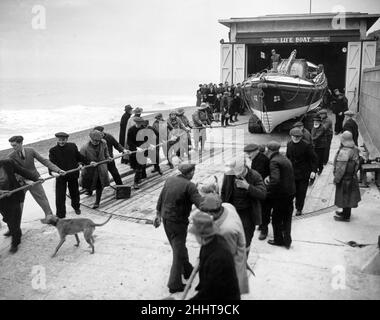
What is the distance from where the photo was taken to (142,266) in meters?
5.66

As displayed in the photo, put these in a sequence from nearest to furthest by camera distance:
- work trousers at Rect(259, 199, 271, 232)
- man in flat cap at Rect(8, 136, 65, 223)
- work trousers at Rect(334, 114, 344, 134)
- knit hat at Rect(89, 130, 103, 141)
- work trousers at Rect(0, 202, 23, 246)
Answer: work trousers at Rect(0, 202, 23, 246) < work trousers at Rect(259, 199, 271, 232) < man in flat cap at Rect(8, 136, 65, 223) < knit hat at Rect(89, 130, 103, 141) < work trousers at Rect(334, 114, 344, 134)

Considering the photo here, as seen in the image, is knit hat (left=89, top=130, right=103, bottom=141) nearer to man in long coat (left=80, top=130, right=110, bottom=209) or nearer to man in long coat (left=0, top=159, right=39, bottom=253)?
man in long coat (left=80, top=130, right=110, bottom=209)

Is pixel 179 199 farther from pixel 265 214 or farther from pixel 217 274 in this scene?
Result: pixel 265 214

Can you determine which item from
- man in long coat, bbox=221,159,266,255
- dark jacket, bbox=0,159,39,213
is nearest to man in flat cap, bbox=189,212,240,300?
man in long coat, bbox=221,159,266,255

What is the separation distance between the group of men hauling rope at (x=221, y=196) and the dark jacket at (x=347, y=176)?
15 mm

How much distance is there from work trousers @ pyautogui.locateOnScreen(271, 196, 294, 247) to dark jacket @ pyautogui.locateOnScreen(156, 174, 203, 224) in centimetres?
175

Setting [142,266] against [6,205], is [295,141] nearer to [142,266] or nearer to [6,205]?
[142,266]

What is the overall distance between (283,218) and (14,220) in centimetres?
407

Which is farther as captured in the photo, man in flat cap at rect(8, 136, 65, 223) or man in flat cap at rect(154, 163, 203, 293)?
man in flat cap at rect(8, 136, 65, 223)

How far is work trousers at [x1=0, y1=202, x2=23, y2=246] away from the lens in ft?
20.9

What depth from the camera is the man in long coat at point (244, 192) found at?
512cm

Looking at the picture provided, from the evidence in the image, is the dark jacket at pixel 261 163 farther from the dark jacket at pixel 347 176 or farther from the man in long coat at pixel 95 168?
the man in long coat at pixel 95 168

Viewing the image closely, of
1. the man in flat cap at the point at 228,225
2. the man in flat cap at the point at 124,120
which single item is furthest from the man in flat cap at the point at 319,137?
the man in flat cap at the point at 228,225

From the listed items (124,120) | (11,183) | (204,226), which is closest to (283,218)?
(204,226)
